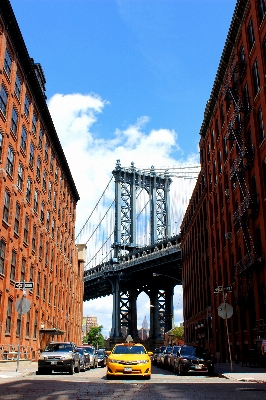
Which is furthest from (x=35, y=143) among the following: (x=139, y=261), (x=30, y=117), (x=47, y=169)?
(x=139, y=261)

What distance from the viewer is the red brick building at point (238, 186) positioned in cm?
3228

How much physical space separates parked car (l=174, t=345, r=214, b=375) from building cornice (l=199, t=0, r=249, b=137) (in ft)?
85.8

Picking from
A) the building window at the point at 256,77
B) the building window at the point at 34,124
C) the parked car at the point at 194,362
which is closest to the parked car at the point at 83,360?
the parked car at the point at 194,362

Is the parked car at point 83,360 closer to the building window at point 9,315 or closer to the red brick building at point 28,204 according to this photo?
the red brick building at point 28,204

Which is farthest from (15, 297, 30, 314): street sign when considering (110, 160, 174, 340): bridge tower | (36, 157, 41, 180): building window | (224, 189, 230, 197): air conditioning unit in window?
(110, 160, 174, 340): bridge tower

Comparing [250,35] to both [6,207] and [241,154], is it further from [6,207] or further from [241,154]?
[6,207]

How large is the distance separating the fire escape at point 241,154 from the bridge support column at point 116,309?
6177cm

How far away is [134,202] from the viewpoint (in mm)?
109875

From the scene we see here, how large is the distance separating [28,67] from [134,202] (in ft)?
240

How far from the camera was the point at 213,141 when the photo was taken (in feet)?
166

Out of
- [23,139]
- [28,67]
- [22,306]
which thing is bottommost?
[22,306]

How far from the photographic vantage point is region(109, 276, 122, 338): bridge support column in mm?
97625

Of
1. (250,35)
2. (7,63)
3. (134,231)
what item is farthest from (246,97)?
(134,231)

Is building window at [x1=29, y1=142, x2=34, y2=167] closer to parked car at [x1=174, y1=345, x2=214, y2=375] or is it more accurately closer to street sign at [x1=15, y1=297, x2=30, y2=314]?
street sign at [x1=15, y1=297, x2=30, y2=314]
